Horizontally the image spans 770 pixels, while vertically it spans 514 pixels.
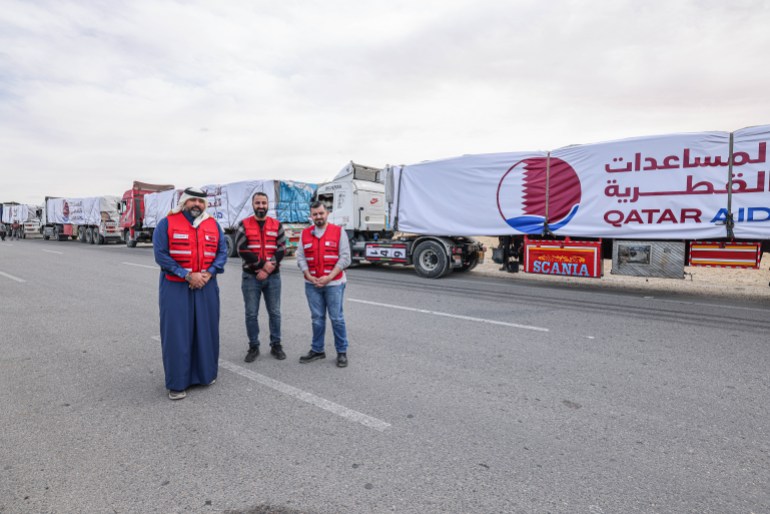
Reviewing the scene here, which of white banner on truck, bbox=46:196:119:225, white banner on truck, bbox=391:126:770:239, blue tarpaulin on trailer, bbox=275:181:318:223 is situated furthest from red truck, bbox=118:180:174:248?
white banner on truck, bbox=391:126:770:239

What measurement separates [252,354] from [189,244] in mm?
1530

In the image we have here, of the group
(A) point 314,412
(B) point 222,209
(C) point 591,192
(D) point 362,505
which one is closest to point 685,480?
(D) point 362,505

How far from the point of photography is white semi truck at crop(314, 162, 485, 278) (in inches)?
488

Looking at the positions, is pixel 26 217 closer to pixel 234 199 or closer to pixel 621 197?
pixel 234 199

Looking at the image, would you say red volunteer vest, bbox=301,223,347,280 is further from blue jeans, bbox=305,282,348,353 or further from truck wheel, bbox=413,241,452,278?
truck wheel, bbox=413,241,452,278

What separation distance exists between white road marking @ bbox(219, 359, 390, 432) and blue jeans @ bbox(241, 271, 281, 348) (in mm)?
415

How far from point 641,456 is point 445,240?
31.2 ft

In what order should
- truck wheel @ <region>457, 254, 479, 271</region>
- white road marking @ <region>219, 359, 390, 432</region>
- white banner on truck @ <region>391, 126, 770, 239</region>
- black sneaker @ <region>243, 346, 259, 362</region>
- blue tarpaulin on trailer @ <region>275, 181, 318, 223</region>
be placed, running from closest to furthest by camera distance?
white road marking @ <region>219, 359, 390, 432</region>
black sneaker @ <region>243, 346, 259, 362</region>
white banner on truck @ <region>391, 126, 770, 239</region>
truck wheel @ <region>457, 254, 479, 271</region>
blue tarpaulin on trailer @ <region>275, 181, 318, 223</region>

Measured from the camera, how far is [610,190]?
31.4ft

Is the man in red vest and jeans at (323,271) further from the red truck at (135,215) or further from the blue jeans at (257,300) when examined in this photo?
the red truck at (135,215)

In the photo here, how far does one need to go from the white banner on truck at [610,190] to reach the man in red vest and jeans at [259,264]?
718cm

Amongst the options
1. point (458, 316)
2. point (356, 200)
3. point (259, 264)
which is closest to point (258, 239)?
point (259, 264)

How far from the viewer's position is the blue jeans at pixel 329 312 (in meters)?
4.89

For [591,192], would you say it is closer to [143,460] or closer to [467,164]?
[467,164]
